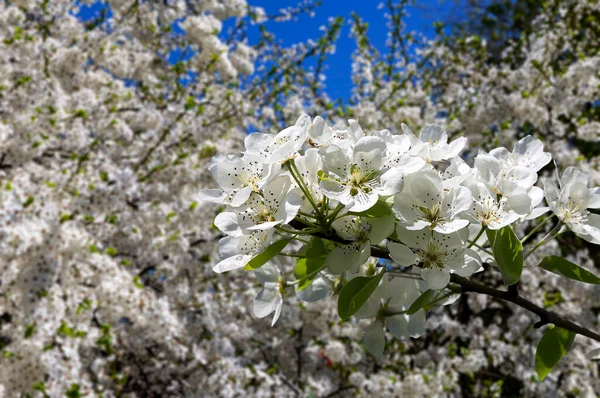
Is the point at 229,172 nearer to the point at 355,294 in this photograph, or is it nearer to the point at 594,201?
the point at 355,294

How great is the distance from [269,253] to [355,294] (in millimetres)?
139

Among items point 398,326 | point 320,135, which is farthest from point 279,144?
point 398,326

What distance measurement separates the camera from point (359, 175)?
76cm

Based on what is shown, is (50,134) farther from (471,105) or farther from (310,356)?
(471,105)

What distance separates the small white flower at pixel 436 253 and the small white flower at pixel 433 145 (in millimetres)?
141

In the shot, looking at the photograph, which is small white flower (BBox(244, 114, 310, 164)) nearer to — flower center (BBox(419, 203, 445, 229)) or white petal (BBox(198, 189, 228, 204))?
white petal (BBox(198, 189, 228, 204))

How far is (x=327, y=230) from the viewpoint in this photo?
77 centimetres

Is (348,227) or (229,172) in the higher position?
(229,172)

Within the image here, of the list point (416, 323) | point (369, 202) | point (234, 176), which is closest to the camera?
point (369, 202)

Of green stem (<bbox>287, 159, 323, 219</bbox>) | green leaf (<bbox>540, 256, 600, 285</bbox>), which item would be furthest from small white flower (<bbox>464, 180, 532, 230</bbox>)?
green stem (<bbox>287, 159, 323, 219</bbox>)

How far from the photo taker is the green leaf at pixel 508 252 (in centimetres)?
73

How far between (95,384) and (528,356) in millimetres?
3782

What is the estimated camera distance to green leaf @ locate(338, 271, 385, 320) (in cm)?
78

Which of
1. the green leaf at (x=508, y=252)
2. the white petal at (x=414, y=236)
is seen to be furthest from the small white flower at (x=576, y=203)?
the white petal at (x=414, y=236)
